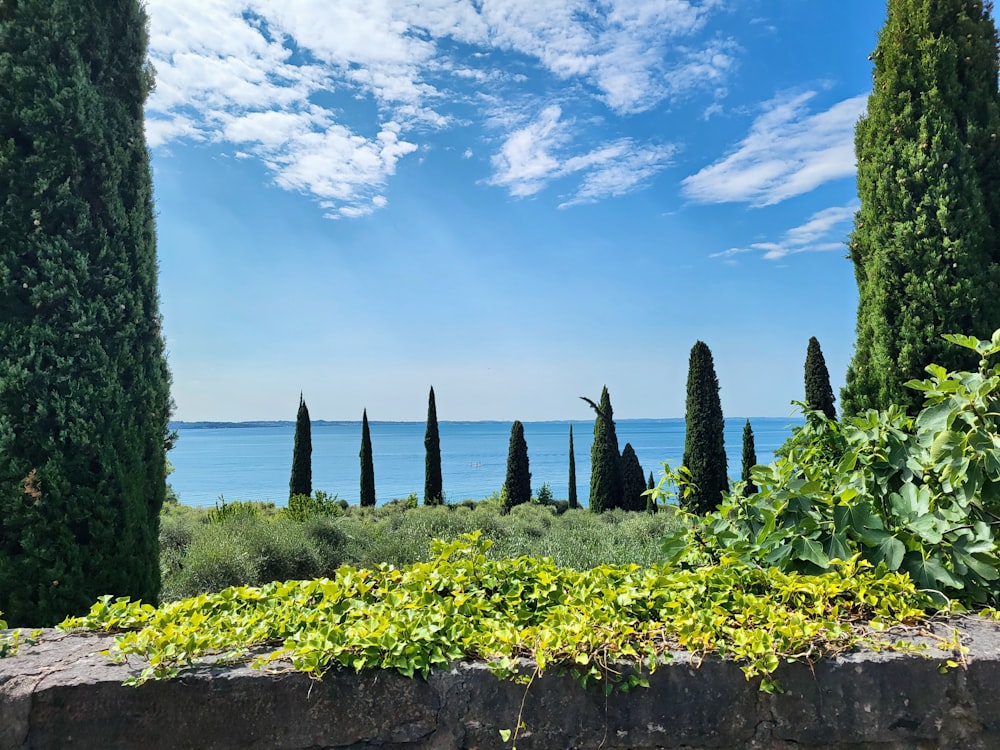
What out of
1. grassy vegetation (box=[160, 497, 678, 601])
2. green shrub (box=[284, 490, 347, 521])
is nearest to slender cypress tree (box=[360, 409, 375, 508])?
green shrub (box=[284, 490, 347, 521])

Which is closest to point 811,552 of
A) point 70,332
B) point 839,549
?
point 839,549

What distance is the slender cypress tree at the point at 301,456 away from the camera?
17.9 meters

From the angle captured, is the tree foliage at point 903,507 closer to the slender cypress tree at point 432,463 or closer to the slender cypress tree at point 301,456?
the slender cypress tree at point 301,456

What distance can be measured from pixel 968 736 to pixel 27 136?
5018 mm

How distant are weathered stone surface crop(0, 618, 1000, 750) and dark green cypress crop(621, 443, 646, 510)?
1573cm

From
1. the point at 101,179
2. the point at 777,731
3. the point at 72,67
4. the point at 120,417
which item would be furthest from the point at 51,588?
the point at 777,731

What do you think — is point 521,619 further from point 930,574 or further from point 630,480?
point 630,480

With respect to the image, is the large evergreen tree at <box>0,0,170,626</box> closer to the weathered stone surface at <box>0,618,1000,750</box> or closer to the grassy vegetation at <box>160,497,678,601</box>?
the grassy vegetation at <box>160,497,678,601</box>

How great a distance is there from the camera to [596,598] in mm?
1875

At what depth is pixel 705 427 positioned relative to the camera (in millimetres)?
13992

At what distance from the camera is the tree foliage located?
2.00m

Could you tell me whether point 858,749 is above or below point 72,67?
below

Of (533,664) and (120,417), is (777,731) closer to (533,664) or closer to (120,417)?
(533,664)

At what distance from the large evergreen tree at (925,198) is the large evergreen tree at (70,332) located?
16.3ft
